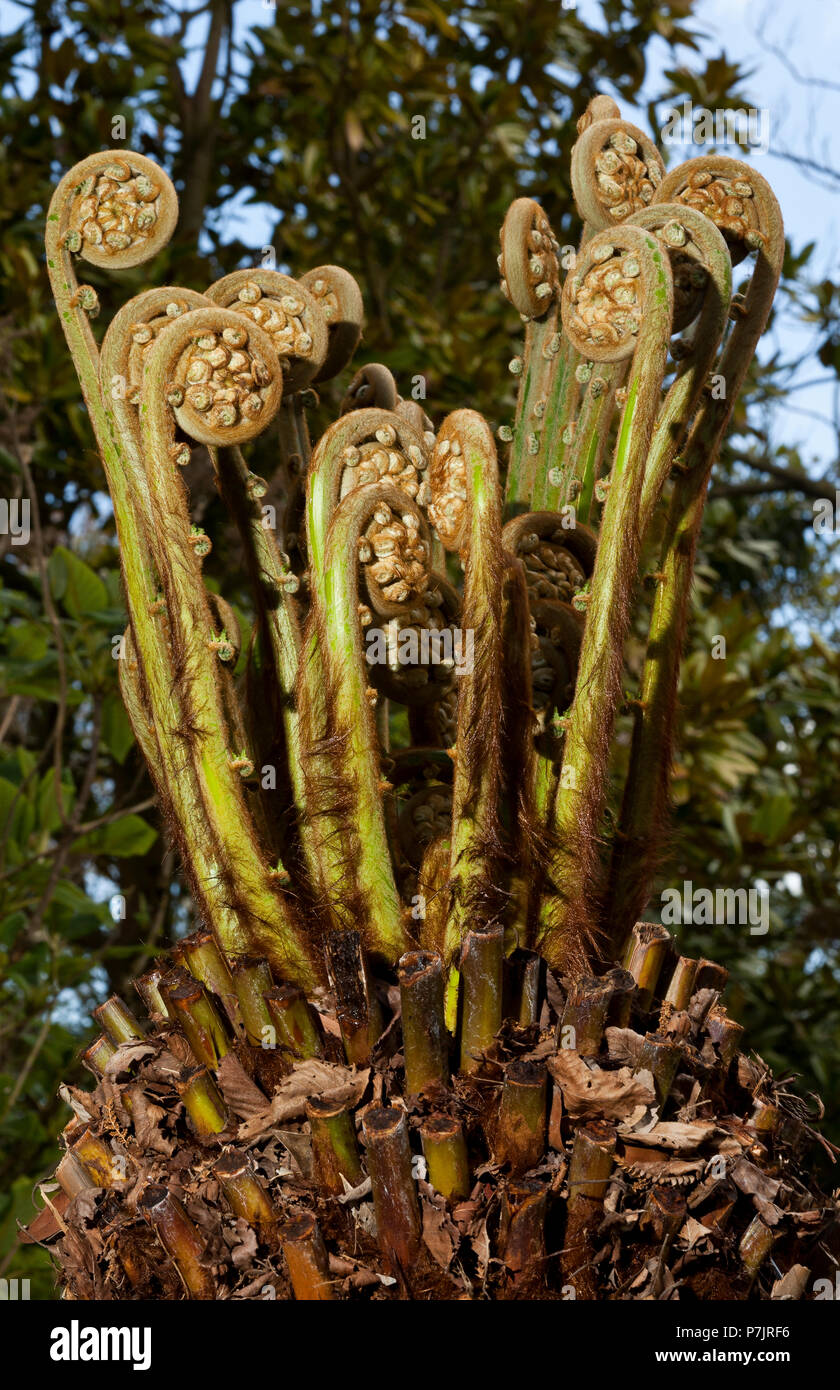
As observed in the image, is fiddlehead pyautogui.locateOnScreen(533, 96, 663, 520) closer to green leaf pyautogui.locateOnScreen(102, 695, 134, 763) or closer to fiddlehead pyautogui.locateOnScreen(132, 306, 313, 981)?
fiddlehead pyautogui.locateOnScreen(132, 306, 313, 981)

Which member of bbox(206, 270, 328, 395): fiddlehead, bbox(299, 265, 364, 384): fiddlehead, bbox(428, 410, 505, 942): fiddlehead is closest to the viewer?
bbox(428, 410, 505, 942): fiddlehead

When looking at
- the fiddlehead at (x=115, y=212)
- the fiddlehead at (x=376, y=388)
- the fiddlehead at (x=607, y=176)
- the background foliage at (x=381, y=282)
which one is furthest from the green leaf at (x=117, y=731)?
the fiddlehead at (x=607, y=176)

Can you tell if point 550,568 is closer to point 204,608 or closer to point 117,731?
point 204,608

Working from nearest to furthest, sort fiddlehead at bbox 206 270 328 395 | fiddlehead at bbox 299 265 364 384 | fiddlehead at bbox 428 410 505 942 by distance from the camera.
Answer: fiddlehead at bbox 428 410 505 942 → fiddlehead at bbox 206 270 328 395 → fiddlehead at bbox 299 265 364 384

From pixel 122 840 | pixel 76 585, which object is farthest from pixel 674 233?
Result: pixel 122 840

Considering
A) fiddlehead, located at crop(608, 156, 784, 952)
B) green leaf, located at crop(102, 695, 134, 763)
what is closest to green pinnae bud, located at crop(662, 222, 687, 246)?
fiddlehead, located at crop(608, 156, 784, 952)

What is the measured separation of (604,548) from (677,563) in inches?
5.9

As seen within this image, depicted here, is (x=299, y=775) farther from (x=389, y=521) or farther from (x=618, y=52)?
(x=618, y=52)

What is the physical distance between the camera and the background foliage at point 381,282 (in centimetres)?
264

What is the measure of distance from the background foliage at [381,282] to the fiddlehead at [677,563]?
1.39 m

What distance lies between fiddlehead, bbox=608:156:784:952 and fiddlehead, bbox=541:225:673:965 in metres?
0.09

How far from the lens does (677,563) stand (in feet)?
3.39

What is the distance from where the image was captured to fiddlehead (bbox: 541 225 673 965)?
0.89 meters
